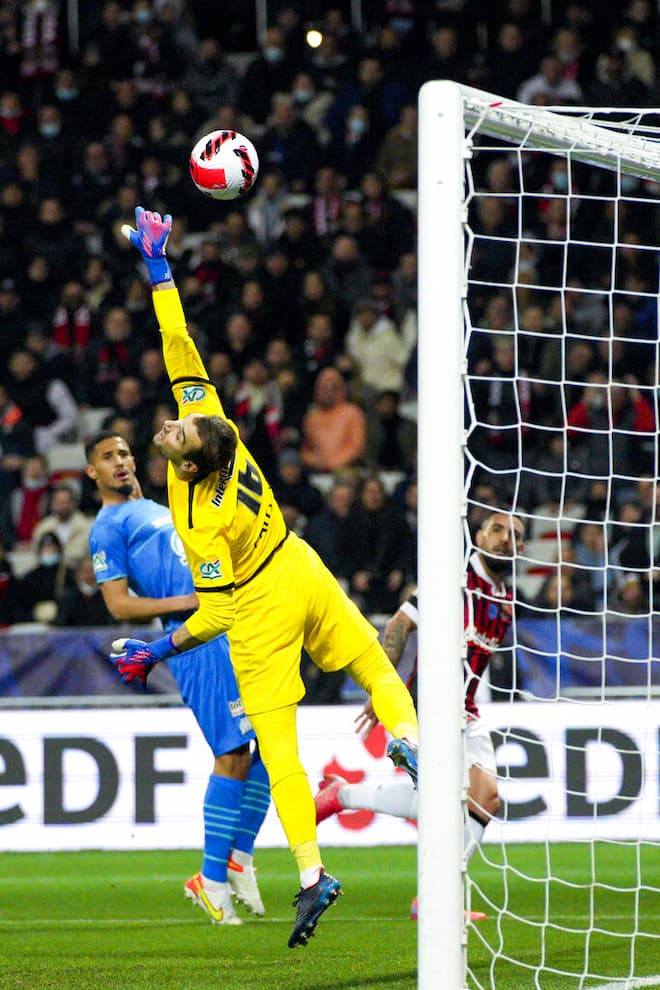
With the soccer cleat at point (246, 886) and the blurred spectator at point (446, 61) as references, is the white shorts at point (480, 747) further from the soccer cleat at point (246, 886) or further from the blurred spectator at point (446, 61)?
the blurred spectator at point (446, 61)

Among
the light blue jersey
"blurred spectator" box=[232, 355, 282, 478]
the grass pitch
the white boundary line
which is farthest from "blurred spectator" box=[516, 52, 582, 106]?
the white boundary line

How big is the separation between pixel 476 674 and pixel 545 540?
563 cm

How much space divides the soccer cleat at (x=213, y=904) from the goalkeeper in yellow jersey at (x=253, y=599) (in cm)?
128

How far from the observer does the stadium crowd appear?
1205 centimetres

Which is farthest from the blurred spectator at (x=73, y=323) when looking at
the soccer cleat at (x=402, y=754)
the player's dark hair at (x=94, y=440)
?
the soccer cleat at (x=402, y=754)

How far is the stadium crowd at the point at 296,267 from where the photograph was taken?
12.1 m

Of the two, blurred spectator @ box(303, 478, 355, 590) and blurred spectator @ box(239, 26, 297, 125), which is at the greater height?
blurred spectator @ box(239, 26, 297, 125)

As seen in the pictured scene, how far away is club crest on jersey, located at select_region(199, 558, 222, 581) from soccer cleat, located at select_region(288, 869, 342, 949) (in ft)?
3.67

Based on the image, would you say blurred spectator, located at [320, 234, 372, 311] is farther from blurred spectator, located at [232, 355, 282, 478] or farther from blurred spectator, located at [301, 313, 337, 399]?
blurred spectator, located at [232, 355, 282, 478]

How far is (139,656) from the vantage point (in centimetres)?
570

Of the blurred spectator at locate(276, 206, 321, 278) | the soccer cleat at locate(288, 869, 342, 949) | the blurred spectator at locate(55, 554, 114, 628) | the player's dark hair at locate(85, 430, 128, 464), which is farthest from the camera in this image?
the blurred spectator at locate(276, 206, 321, 278)

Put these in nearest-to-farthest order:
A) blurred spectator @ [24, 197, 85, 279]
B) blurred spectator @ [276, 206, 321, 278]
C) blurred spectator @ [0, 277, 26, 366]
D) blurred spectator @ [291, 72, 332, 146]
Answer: blurred spectator @ [0, 277, 26, 366], blurred spectator @ [276, 206, 321, 278], blurred spectator @ [24, 197, 85, 279], blurred spectator @ [291, 72, 332, 146]

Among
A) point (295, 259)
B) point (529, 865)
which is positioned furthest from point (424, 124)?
point (295, 259)

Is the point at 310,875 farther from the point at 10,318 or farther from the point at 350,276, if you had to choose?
the point at 10,318
